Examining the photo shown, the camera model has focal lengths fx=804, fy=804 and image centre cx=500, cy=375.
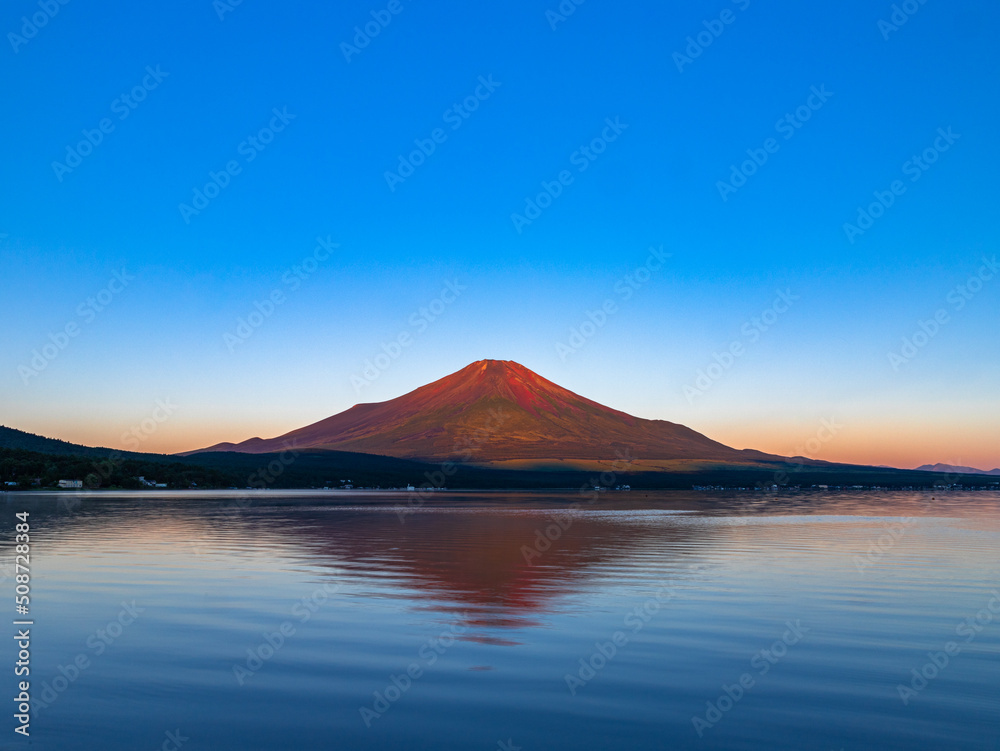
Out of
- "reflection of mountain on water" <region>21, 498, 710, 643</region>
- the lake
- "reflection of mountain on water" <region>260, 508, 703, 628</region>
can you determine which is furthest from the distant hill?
the lake

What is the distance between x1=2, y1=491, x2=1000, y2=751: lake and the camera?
10.7 meters

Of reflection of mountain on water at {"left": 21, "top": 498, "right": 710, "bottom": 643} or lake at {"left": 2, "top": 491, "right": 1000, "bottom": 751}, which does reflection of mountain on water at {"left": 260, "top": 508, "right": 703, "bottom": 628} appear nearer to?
reflection of mountain on water at {"left": 21, "top": 498, "right": 710, "bottom": 643}

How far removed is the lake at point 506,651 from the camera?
35.2 ft

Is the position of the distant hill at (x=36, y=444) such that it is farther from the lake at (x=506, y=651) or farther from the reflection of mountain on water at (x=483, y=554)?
the lake at (x=506, y=651)

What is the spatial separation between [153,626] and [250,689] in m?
6.26

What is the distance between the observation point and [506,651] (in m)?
15.2

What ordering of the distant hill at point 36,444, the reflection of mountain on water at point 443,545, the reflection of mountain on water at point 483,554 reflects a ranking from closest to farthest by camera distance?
the reflection of mountain on water at point 483,554 → the reflection of mountain on water at point 443,545 → the distant hill at point 36,444

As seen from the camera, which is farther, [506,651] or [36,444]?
[36,444]

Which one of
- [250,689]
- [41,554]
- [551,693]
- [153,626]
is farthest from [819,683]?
[41,554]

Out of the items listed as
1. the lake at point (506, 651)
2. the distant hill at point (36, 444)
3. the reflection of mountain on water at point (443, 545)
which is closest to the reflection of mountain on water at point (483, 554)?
the reflection of mountain on water at point (443, 545)

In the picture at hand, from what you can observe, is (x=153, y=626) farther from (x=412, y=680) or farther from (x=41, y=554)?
(x=41, y=554)

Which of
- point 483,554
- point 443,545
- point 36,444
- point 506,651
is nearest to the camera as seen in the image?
point 506,651

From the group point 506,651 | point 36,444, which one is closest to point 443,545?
point 506,651

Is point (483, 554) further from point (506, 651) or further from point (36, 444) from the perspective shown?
point (36, 444)
